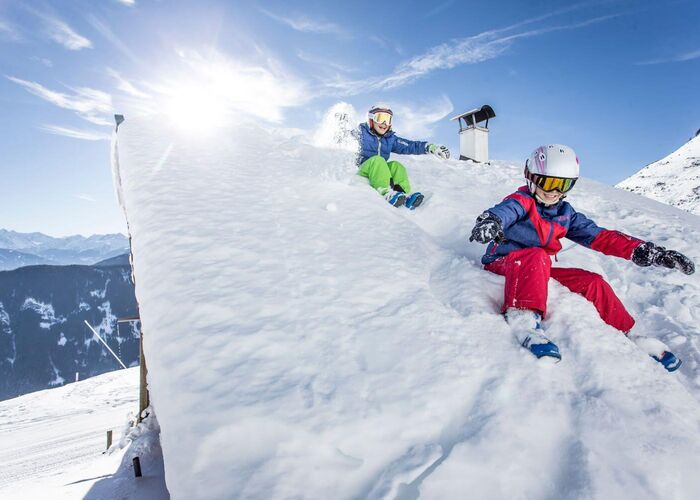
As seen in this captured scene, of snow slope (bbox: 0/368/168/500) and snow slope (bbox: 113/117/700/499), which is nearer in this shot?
snow slope (bbox: 113/117/700/499)

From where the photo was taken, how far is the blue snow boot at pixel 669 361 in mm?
2002

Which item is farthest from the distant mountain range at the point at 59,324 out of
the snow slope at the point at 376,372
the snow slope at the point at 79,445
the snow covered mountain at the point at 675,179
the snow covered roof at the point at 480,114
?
the snow covered mountain at the point at 675,179

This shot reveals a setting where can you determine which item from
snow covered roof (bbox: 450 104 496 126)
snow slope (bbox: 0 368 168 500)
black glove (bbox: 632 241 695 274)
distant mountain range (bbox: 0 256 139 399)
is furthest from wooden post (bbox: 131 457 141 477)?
distant mountain range (bbox: 0 256 139 399)

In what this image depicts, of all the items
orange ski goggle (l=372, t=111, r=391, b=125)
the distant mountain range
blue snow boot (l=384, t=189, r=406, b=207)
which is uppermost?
orange ski goggle (l=372, t=111, r=391, b=125)

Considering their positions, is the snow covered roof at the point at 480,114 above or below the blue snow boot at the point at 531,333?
above

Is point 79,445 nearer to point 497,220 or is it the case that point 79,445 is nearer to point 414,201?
point 414,201

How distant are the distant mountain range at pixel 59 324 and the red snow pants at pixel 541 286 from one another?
93592 millimetres

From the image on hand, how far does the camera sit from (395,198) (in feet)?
13.9

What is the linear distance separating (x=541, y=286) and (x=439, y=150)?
129 inches

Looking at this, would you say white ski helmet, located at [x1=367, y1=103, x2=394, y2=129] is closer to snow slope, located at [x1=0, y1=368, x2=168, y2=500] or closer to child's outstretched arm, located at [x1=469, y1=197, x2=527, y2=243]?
child's outstretched arm, located at [x1=469, y1=197, x2=527, y2=243]

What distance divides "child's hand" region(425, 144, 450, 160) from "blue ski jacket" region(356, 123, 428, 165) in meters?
0.12

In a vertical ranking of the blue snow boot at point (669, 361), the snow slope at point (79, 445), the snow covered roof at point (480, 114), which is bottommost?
the snow slope at point (79, 445)

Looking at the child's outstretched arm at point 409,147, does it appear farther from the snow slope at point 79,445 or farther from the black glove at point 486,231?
the snow slope at point 79,445

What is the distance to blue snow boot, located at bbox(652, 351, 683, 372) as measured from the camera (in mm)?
2002
